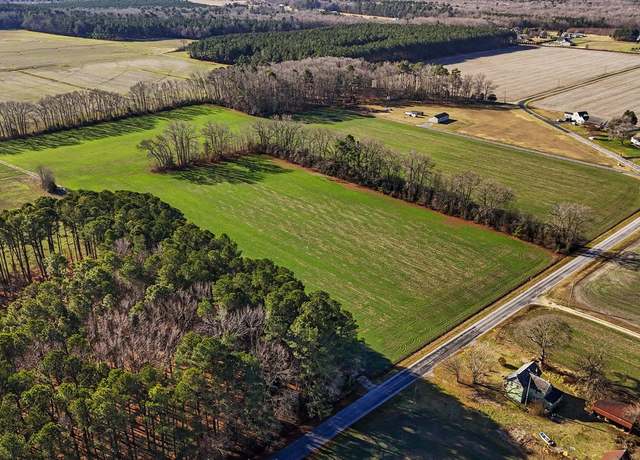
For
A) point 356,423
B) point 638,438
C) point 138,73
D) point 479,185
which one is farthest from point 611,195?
point 138,73

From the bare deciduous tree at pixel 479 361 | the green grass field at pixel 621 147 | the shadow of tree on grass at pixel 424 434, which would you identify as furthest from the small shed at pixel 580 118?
the shadow of tree on grass at pixel 424 434

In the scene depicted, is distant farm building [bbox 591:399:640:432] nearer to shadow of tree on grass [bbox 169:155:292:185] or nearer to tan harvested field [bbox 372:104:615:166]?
shadow of tree on grass [bbox 169:155:292:185]

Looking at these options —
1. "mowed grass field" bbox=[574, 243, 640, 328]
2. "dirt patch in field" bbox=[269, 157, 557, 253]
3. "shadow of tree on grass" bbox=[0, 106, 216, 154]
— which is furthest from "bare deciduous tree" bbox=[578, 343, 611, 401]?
"shadow of tree on grass" bbox=[0, 106, 216, 154]

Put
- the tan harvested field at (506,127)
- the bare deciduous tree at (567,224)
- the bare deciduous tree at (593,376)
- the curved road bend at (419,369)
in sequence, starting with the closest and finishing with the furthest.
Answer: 1. the curved road bend at (419,369)
2. the bare deciduous tree at (593,376)
3. the bare deciduous tree at (567,224)
4. the tan harvested field at (506,127)

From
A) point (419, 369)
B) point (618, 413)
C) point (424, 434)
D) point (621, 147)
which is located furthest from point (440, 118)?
point (424, 434)

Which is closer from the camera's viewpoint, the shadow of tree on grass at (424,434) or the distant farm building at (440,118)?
the shadow of tree on grass at (424,434)

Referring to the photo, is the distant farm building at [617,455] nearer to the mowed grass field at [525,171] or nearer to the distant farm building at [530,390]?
the distant farm building at [530,390]
